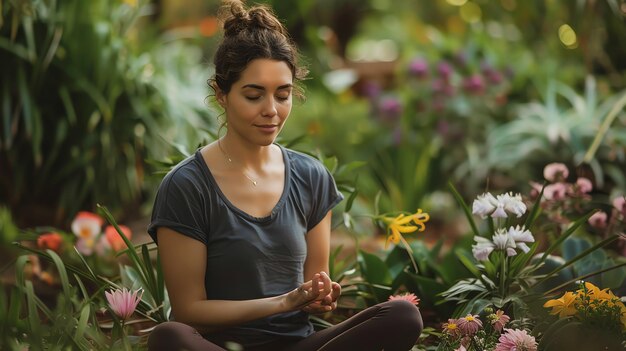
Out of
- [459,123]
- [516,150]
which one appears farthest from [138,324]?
[459,123]

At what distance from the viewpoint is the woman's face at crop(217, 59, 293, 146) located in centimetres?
236

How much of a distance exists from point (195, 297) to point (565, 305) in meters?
0.97

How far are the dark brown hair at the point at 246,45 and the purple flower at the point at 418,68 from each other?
356 cm

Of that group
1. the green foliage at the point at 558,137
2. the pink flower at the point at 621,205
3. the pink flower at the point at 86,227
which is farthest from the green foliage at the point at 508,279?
the green foliage at the point at 558,137

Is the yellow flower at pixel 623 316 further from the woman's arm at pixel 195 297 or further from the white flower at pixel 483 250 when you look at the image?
the woman's arm at pixel 195 297

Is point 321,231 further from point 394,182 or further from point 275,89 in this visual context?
point 394,182

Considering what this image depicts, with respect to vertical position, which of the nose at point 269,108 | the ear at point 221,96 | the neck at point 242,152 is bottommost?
the neck at point 242,152

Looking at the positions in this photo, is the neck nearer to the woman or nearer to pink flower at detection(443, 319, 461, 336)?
the woman

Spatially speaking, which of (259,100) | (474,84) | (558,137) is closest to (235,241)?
(259,100)

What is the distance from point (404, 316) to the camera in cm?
235

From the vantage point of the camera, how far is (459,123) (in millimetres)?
5895

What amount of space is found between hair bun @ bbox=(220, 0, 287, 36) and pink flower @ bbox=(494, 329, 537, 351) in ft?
3.25

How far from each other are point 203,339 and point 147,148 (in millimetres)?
2492

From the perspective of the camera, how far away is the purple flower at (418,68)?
5.99 metres
